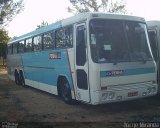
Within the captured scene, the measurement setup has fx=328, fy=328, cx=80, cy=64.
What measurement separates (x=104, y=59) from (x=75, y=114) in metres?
2.13

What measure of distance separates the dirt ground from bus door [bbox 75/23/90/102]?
70 cm

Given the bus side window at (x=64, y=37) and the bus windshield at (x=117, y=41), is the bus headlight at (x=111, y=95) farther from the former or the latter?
the bus side window at (x=64, y=37)

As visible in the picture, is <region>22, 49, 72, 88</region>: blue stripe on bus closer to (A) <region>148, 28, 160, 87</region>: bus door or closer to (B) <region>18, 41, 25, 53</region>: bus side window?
(B) <region>18, 41, 25, 53</region>: bus side window

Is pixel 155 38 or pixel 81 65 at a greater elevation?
pixel 155 38

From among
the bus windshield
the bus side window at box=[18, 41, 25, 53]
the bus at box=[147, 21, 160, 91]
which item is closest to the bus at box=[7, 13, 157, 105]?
the bus windshield

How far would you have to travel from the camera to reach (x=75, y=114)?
1095 centimetres

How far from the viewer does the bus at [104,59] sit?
406 inches

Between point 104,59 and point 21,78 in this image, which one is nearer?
point 104,59

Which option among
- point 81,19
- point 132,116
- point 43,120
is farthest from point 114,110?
point 81,19

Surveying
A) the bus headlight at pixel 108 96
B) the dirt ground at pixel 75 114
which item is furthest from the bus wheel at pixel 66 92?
the bus headlight at pixel 108 96

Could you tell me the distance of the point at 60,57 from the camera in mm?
13031

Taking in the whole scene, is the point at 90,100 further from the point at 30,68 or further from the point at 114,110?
the point at 30,68

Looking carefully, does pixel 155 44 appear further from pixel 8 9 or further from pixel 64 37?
pixel 8 9

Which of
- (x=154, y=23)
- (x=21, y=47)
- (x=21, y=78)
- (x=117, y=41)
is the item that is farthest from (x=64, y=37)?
(x=21, y=78)
